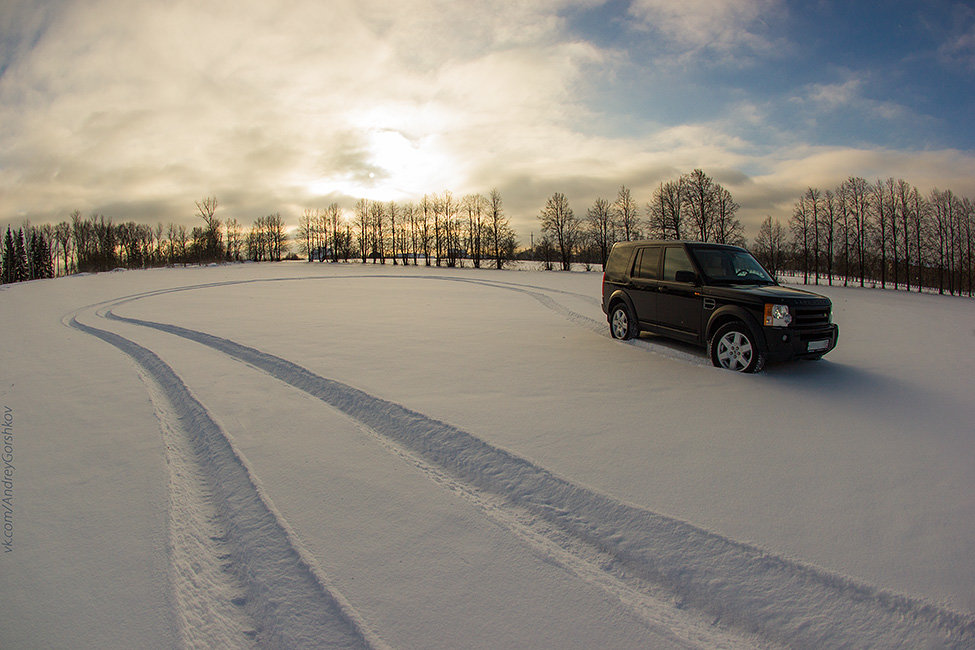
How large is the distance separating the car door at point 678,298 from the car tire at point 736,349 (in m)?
0.44

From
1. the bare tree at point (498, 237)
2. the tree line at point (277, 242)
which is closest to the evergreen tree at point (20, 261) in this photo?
the tree line at point (277, 242)

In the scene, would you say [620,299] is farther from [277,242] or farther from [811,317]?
[277,242]

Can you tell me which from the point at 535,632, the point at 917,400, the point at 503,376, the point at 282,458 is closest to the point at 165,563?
the point at 282,458

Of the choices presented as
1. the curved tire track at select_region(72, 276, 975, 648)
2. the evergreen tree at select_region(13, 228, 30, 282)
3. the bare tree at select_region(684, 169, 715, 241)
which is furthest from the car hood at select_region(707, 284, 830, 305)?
the evergreen tree at select_region(13, 228, 30, 282)

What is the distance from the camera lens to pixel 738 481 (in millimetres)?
3746

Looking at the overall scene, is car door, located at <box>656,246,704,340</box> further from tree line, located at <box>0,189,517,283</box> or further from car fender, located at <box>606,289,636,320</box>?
tree line, located at <box>0,189,517,283</box>

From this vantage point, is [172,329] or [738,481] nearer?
[738,481]

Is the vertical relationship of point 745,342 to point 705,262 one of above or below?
below

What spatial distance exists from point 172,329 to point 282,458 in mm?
9964

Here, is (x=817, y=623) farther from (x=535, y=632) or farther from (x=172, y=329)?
(x=172, y=329)

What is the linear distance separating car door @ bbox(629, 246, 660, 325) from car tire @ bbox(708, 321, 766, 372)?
→ 1.52m

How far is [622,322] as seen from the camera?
31.6ft

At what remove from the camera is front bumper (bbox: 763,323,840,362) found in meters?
6.72

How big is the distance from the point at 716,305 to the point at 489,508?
5.71m
